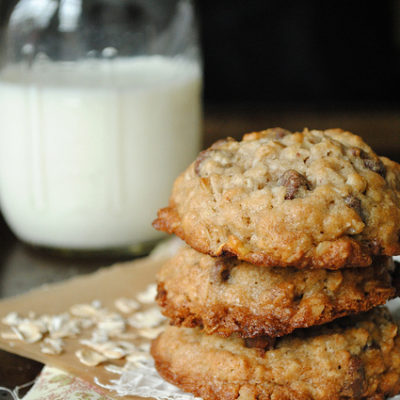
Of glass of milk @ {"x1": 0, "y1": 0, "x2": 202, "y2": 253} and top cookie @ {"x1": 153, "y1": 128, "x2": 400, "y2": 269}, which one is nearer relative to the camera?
top cookie @ {"x1": 153, "y1": 128, "x2": 400, "y2": 269}

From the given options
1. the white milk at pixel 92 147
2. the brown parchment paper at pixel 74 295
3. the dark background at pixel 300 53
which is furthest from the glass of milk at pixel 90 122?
the dark background at pixel 300 53

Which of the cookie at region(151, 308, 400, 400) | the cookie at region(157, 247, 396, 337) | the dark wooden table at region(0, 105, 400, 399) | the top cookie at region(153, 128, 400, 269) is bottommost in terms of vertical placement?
the dark wooden table at region(0, 105, 400, 399)

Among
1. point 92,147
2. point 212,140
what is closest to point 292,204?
point 92,147

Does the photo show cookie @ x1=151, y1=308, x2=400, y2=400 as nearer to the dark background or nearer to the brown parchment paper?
the brown parchment paper

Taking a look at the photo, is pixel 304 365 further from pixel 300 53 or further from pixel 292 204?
pixel 300 53

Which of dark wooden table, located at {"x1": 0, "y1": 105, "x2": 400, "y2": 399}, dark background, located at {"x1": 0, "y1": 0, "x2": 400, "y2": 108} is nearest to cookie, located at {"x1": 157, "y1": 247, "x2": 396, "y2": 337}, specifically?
dark wooden table, located at {"x1": 0, "y1": 105, "x2": 400, "y2": 399}

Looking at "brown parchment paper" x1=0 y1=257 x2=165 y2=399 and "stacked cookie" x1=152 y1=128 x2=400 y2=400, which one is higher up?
"stacked cookie" x1=152 y1=128 x2=400 y2=400

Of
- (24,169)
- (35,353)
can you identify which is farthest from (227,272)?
(24,169)
